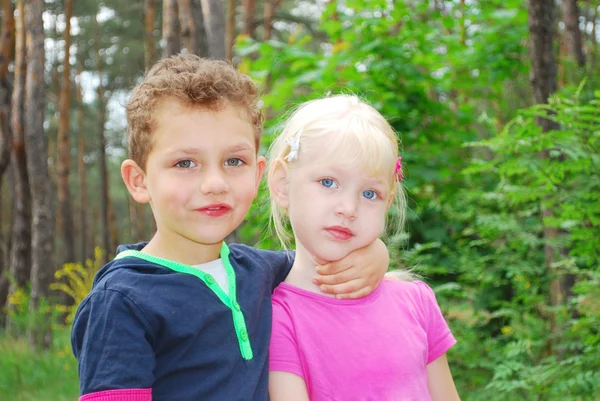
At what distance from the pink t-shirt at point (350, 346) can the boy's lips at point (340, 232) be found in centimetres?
19

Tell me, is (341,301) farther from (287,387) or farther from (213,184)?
(213,184)

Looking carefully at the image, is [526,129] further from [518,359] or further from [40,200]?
[40,200]

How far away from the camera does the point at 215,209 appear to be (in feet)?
5.52

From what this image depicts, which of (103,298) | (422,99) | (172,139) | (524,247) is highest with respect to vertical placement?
(422,99)

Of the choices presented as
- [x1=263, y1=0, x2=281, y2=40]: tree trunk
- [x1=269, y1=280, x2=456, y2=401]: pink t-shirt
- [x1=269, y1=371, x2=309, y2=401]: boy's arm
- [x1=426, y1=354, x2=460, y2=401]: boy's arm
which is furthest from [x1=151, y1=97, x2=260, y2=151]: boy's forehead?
[x1=263, y1=0, x2=281, y2=40]: tree trunk

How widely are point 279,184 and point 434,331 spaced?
659 millimetres

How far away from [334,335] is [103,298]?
641 millimetres

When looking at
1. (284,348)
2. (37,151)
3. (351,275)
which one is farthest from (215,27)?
(37,151)

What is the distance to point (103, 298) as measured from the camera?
4.79ft

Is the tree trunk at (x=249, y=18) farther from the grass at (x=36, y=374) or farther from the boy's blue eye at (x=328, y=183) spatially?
the boy's blue eye at (x=328, y=183)

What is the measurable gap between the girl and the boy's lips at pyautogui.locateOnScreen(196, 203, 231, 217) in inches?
8.7

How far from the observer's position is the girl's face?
174cm

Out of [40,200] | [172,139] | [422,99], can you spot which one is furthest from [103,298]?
[40,200]

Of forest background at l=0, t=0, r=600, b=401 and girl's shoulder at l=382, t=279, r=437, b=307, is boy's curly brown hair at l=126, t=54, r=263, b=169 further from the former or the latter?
girl's shoulder at l=382, t=279, r=437, b=307
